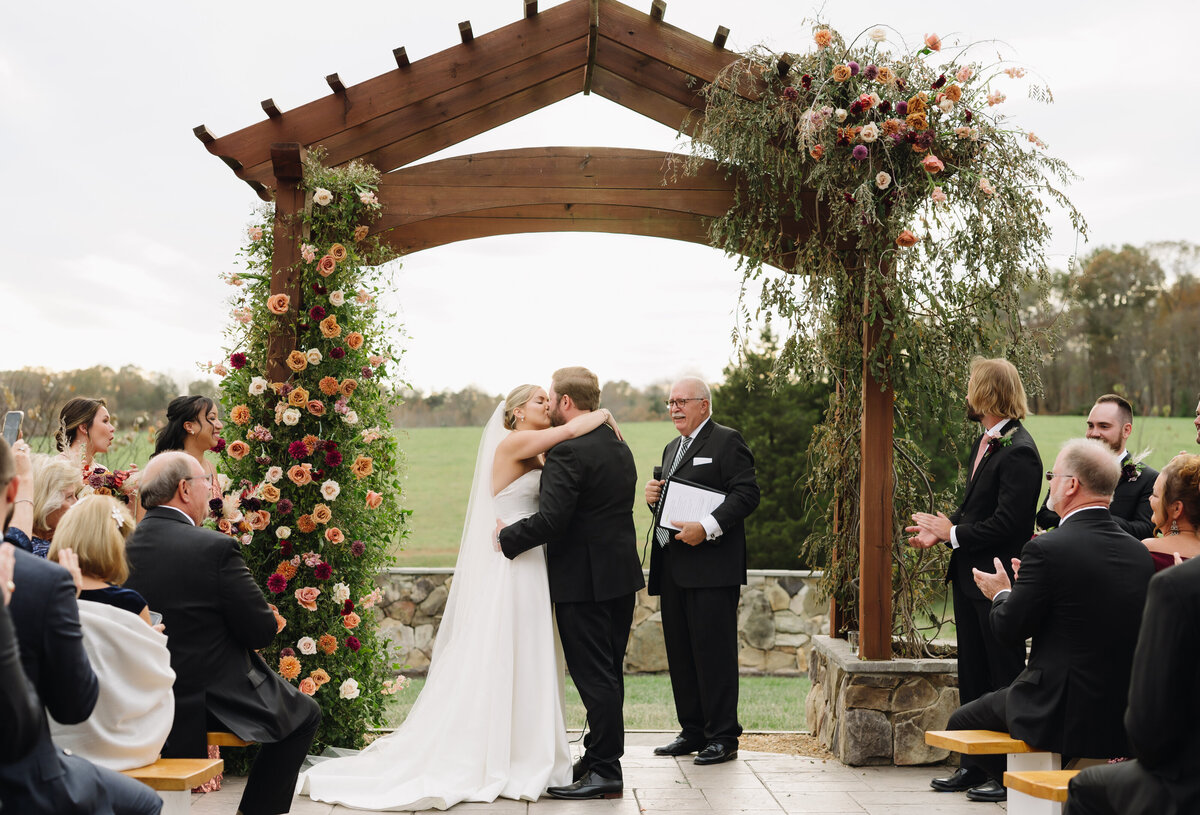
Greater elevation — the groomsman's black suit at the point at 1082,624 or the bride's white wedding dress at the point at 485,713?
the groomsman's black suit at the point at 1082,624

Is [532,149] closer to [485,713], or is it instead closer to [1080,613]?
[485,713]

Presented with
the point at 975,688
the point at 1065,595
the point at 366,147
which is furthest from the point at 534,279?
the point at 1065,595

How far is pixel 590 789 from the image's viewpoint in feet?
14.5

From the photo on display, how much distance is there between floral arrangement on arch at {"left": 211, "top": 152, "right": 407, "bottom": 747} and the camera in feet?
16.5

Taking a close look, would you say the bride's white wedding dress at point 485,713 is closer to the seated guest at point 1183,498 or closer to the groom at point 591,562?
the groom at point 591,562

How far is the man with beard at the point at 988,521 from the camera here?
14.8 feet

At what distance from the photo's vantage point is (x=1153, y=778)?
2.38m

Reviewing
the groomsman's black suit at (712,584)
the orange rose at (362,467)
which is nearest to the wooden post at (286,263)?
the orange rose at (362,467)

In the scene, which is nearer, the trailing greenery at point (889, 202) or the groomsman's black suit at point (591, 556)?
the groomsman's black suit at point (591, 556)

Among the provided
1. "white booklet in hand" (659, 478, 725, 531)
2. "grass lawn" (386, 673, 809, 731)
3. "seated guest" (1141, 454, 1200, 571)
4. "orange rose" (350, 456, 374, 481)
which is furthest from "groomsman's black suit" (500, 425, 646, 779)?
"grass lawn" (386, 673, 809, 731)

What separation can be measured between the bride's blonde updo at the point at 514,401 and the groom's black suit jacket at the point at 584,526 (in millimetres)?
341

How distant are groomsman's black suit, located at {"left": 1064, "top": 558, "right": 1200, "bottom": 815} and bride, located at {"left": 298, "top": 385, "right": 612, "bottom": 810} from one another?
2.65 meters

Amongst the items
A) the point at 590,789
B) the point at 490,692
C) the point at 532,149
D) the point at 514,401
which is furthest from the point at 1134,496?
the point at 532,149

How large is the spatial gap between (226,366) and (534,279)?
600 inches
